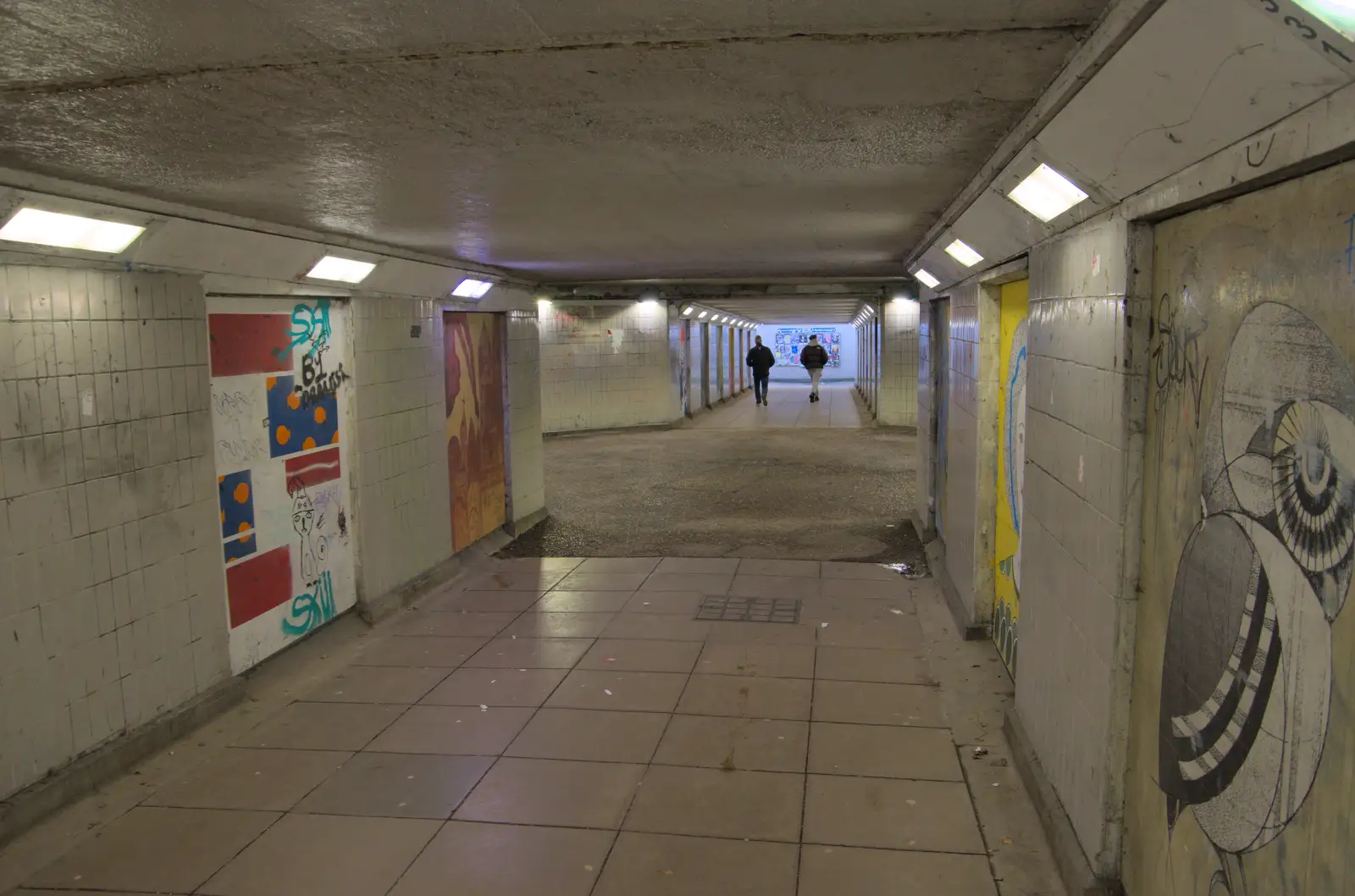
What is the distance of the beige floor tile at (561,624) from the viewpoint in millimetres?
6332

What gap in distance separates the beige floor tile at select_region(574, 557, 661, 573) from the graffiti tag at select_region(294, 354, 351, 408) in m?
2.65

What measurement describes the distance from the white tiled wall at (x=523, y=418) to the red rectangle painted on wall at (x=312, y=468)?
10.1ft

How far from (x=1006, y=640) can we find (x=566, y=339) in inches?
520

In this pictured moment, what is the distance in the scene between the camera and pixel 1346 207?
5.67 feet

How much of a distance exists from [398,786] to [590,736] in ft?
3.14

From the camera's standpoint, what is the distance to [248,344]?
218 inches

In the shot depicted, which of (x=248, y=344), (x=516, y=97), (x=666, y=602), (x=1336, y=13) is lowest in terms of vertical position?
(x=666, y=602)

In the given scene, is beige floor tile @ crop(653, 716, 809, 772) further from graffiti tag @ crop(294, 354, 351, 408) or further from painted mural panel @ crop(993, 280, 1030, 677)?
graffiti tag @ crop(294, 354, 351, 408)

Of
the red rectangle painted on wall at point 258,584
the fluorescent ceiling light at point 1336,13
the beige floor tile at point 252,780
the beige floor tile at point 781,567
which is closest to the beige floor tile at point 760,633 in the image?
the beige floor tile at point 781,567

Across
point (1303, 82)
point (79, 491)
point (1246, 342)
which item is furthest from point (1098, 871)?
point (79, 491)

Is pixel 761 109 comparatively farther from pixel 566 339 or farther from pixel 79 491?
pixel 566 339

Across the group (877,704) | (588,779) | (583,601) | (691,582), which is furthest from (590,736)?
(691,582)

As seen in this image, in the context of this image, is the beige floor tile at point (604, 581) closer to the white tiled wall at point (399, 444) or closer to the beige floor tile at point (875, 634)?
the white tiled wall at point (399, 444)

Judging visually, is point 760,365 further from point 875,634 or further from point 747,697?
point 747,697
